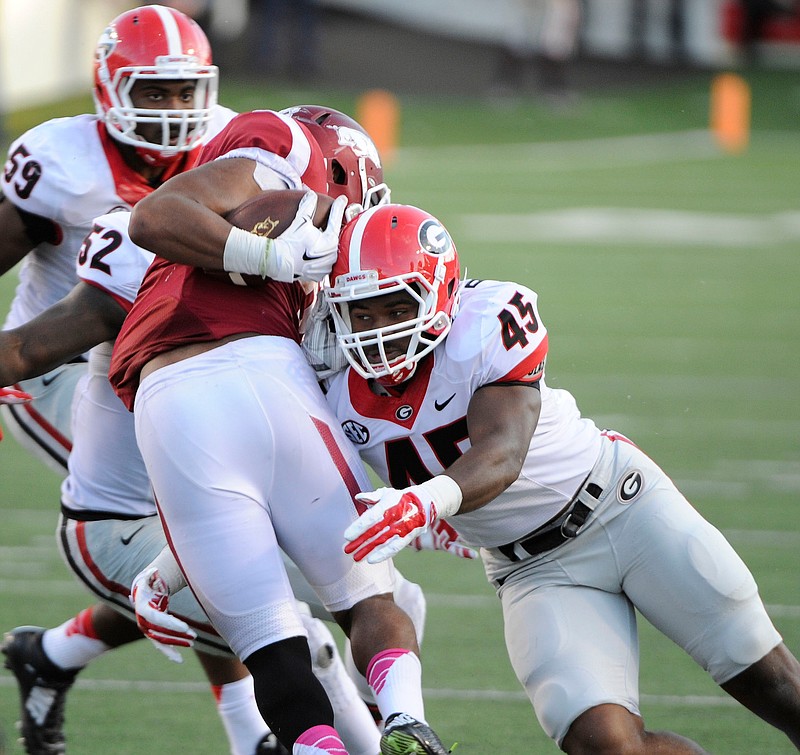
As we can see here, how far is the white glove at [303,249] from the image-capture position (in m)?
3.05

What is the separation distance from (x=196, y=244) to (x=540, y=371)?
0.77 meters

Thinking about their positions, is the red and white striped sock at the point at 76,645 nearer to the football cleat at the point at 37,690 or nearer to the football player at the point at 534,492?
the football cleat at the point at 37,690

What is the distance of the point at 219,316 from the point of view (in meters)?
3.17

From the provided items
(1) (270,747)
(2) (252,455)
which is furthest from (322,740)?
(1) (270,747)

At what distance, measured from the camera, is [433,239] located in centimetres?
316

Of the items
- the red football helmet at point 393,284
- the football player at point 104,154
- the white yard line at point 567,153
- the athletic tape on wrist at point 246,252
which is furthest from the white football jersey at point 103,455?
the white yard line at point 567,153

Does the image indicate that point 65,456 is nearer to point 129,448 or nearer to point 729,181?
point 129,448

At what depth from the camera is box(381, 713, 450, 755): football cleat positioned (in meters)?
2.78

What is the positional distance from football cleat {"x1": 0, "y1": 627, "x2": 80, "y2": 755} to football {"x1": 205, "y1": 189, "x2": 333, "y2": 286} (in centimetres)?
143

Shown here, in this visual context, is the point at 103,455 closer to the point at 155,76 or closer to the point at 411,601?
the point at 411,601

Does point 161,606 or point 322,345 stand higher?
point 322,345

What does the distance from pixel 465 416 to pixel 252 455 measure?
1.51 ft

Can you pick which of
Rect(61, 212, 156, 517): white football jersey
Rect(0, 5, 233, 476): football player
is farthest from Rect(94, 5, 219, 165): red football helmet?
Rect(61, 212, 156, 517): white football jersey

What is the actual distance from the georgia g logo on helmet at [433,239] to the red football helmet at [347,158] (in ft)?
0.88
